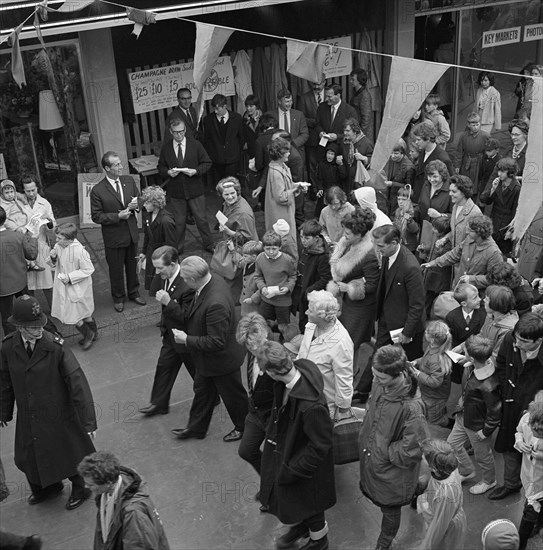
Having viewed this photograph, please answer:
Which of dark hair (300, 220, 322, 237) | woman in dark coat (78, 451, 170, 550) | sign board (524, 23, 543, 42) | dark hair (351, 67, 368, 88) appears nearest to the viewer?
woman in dark coat (78, 451, 170, 550)

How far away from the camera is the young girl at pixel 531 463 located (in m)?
5.07

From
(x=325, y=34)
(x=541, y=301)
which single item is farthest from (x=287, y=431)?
(x=325, y=34)

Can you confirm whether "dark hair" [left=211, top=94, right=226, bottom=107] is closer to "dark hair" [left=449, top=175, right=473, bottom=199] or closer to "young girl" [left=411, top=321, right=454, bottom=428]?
"dark hair" [left=449, top=175, right=473, bottom=199]

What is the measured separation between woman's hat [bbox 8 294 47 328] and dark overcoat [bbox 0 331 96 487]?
0.57 feet

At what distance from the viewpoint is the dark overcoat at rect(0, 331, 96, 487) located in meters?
5.82

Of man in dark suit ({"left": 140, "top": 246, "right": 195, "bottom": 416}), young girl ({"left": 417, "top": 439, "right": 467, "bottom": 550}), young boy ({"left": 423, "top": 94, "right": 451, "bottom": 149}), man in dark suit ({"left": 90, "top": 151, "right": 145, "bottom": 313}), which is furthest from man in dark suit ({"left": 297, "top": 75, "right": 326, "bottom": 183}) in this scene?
young girl ({"left": 417, "top": 439, "right": 467, "bottom": 550})

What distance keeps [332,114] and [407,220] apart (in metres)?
3.44

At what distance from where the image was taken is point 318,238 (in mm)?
7285

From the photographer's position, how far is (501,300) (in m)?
5.98

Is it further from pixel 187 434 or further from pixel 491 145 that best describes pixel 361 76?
pixel 187 434

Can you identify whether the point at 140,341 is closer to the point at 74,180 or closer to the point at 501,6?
the point at 74,180

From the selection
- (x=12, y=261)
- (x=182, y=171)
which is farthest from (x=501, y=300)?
(x=182, y=171)

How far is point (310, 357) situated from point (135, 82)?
694 centimetres

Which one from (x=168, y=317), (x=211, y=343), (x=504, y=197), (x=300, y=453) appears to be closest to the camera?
(x=300, y=453)
